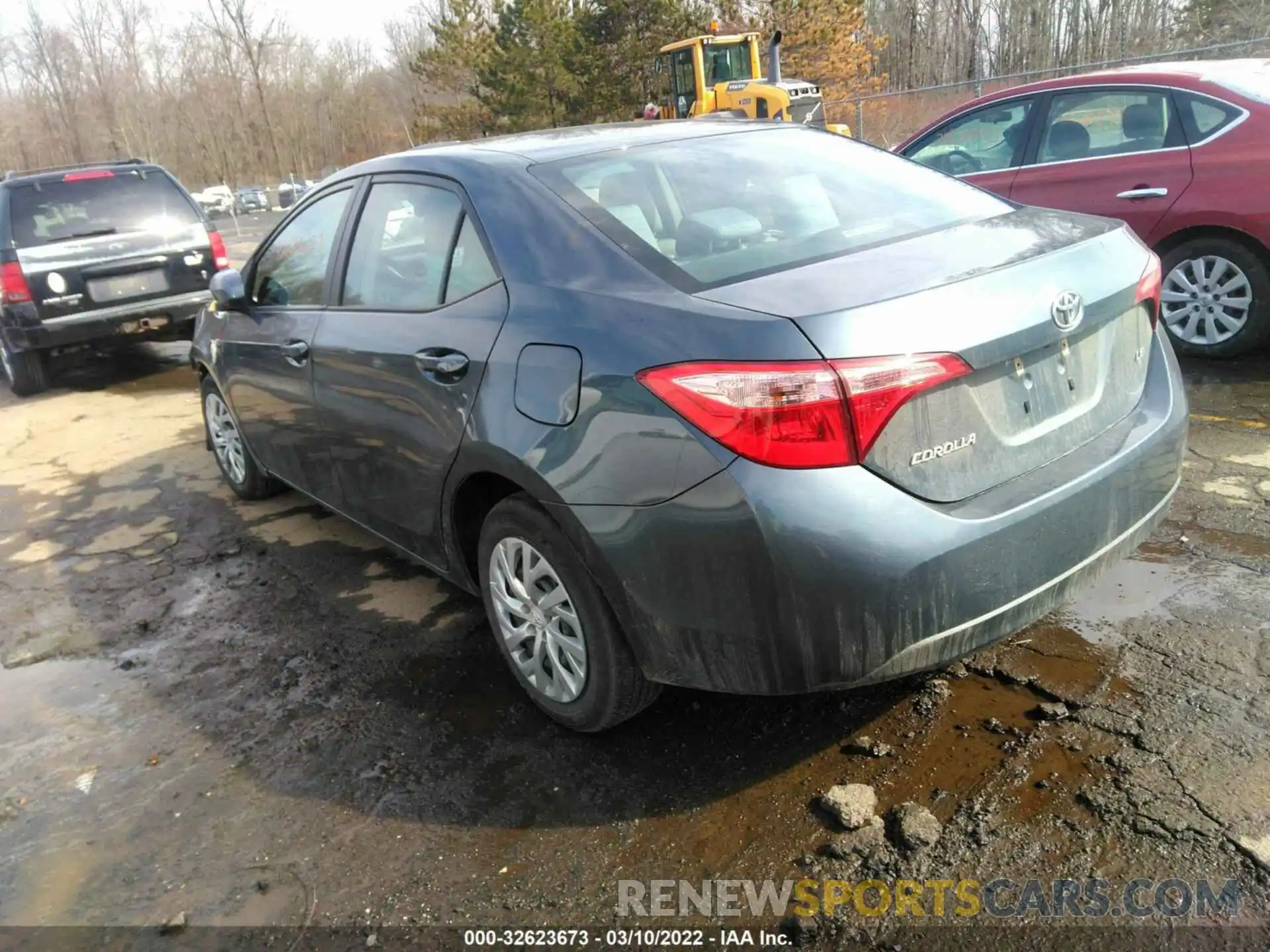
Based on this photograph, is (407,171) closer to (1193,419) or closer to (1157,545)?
(1157,545)

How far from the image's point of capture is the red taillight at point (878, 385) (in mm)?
2094

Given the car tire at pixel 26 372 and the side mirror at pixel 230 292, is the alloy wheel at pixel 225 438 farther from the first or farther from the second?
the car tire at pixel 26 372

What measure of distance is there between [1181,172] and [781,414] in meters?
4.71

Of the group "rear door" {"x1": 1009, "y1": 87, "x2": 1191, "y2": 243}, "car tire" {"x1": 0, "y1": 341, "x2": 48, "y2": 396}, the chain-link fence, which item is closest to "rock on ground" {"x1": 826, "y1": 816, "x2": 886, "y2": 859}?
"rear door" {"x1": 1009, "y1": 87, "x2": 1191, "y2": 243}

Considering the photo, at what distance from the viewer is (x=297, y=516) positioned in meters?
5.14

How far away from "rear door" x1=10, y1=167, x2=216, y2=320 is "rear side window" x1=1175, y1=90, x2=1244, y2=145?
7.69m

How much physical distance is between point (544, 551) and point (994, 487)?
1.18 meters

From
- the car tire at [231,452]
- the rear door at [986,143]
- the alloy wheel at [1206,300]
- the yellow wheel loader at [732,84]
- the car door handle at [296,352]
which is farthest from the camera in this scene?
the yellow wheel loader at [732,84]

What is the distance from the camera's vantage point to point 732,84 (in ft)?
63.9

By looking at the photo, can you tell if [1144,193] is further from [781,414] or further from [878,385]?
[781,414]

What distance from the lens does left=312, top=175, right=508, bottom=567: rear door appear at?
2887 millimetres

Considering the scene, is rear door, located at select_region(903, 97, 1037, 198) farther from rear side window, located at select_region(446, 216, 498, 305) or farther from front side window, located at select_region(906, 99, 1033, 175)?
rear side window, located at select_region(446, 216, 498, 305)

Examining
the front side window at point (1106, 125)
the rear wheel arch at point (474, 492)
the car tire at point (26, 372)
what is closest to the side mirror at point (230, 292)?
the rear wheel arch at point (474, 492)

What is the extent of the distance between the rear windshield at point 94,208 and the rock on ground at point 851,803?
8347 millimetres
